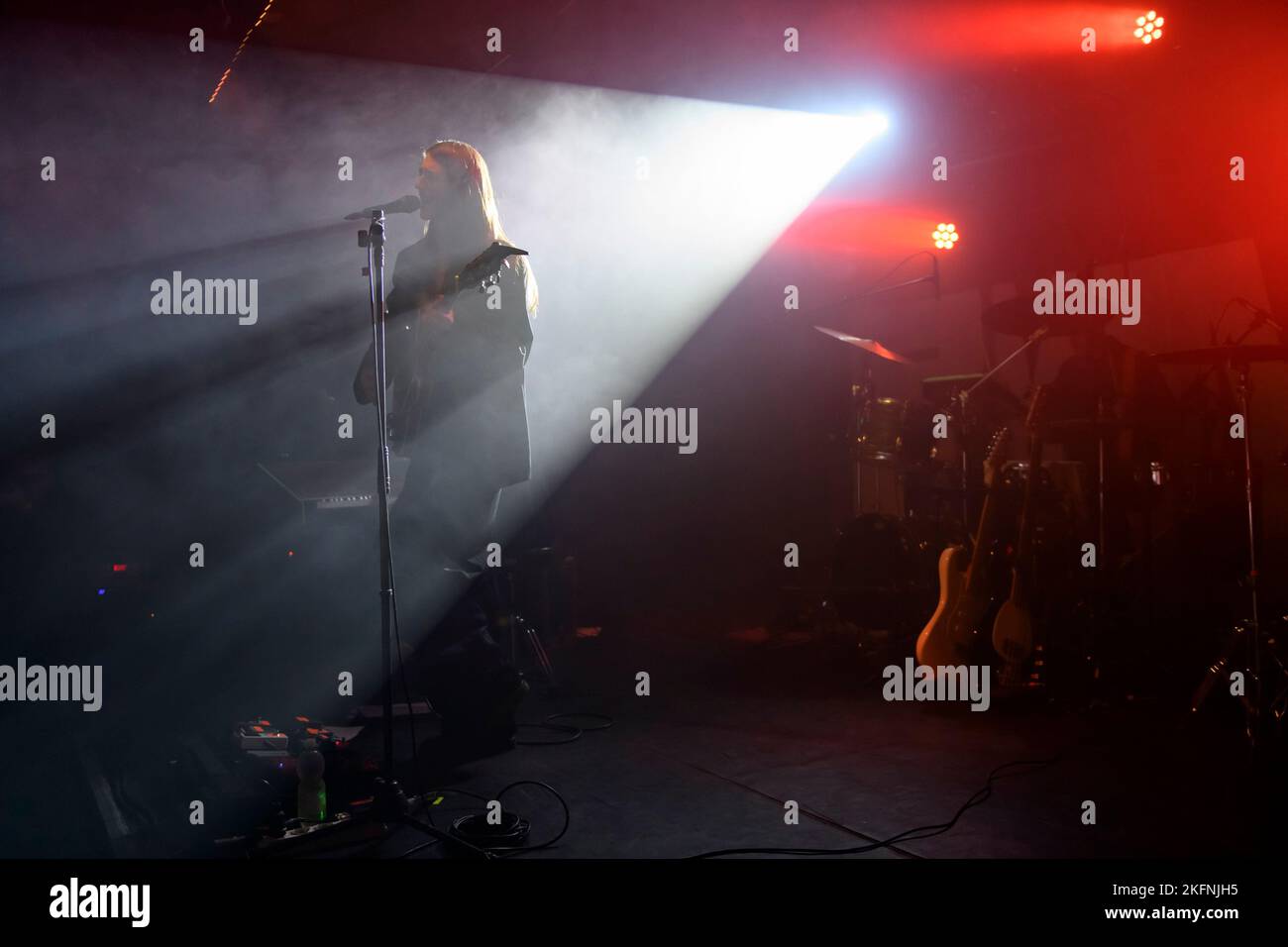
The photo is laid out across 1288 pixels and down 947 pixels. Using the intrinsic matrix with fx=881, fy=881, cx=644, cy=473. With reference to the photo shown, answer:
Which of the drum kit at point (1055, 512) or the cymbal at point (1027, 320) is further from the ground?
the cymbal at point (1027, 320)

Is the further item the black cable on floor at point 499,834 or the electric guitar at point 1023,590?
the electric guitar at point 1023,590

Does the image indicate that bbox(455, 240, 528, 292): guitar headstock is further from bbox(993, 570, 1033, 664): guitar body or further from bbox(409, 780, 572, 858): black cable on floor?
bbox(993, 570, 1033, 664): guitar body

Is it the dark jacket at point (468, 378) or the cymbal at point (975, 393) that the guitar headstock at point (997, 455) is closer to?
the cymbal at point (975, 393)

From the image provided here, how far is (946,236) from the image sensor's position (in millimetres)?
6156

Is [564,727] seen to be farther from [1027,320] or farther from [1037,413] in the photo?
[1027,320]

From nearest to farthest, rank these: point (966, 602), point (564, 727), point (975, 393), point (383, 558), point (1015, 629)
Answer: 1. point (383, 558)
2. point (564, 727)
3. point (1015, 629)
4. point (966, 602)
5. point (975, 393)

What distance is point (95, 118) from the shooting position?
4242 mm

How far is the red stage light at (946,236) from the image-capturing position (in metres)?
6.13

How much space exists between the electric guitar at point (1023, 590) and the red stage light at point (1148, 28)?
6.45 feet

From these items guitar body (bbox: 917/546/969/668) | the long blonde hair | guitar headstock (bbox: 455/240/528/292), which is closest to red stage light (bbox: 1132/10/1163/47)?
guitar body (bbox: 917/546/969/668)

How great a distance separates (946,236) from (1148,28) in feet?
6.52

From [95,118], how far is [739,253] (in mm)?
A: 3918

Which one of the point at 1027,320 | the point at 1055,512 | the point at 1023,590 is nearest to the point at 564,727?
the point at 1023,590

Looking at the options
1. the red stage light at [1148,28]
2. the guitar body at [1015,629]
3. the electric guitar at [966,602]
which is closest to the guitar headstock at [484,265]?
A: the electric guitar at [966,602]
